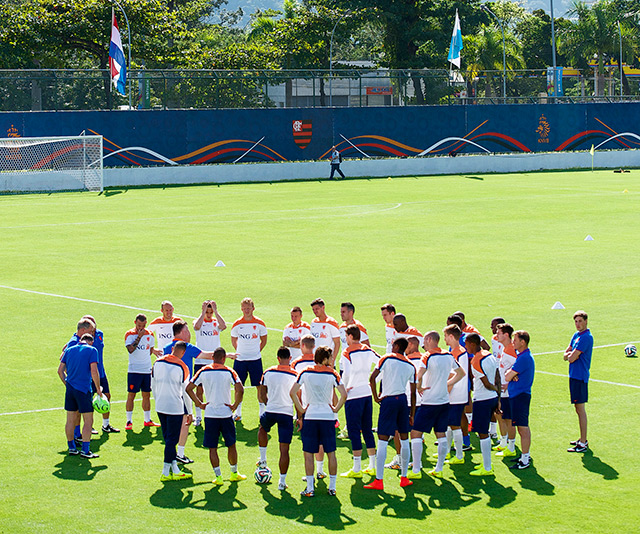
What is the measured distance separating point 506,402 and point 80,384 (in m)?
5.81

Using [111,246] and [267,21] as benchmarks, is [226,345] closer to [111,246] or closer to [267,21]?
[111,246]

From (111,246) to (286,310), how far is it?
40.0 ft

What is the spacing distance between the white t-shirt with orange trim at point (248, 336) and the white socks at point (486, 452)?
168 inches

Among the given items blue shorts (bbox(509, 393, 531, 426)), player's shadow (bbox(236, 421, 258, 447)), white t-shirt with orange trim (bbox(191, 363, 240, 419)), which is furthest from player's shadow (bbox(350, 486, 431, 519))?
player's shadow (bbox(236, 421, 258, 447))

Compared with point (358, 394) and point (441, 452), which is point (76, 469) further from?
point (441, 452)

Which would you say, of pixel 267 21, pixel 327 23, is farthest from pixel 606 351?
pixel 267 21

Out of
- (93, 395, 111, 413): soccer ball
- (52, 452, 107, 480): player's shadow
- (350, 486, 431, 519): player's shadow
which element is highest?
(93, 395, 111, 413): soccer ball

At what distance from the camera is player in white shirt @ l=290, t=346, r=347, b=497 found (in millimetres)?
11602

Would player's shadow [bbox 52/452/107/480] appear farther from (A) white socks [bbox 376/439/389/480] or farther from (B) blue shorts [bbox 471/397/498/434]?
(B) blue shorts [bbox 471/397/498/434]

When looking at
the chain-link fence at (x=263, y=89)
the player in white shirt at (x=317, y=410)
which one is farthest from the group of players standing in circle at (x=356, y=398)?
the chain-link fence at (x=263, y=89)

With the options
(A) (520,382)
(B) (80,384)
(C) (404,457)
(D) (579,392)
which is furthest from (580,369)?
(B) (80,384)

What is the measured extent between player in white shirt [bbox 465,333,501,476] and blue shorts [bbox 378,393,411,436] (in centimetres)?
101

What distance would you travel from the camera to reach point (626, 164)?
231ft

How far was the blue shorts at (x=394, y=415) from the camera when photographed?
12.1 metres
